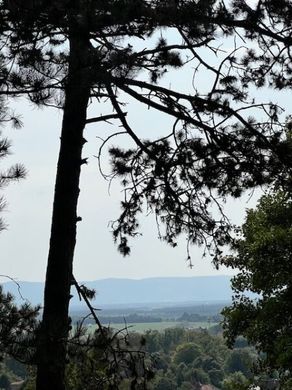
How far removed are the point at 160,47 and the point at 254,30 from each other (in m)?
1.08

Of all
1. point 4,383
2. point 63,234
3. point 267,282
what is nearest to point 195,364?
point 4,383

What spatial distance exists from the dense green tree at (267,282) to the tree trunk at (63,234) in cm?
896

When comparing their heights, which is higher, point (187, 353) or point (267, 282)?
point (267, 282)

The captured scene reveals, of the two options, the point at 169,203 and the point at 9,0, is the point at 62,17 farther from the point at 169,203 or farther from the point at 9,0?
the point at 169,203

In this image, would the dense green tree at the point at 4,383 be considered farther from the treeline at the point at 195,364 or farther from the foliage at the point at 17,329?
the foliage at the point at 17,329

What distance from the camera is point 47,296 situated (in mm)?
6277

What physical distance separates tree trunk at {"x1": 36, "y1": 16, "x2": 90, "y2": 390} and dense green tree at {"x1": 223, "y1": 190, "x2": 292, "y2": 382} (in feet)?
29.4

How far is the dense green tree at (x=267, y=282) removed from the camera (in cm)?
1554

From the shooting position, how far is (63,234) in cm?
633

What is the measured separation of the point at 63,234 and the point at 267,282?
34.1 ft

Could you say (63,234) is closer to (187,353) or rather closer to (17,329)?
(17,329)

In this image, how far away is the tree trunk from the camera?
5660 mm

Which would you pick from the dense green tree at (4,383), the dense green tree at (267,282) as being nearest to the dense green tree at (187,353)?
the dense green tree at (4,383)

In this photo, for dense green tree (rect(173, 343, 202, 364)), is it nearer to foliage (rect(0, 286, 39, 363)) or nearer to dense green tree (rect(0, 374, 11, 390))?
dense green tree (rect(0, 374, 11, 390))
